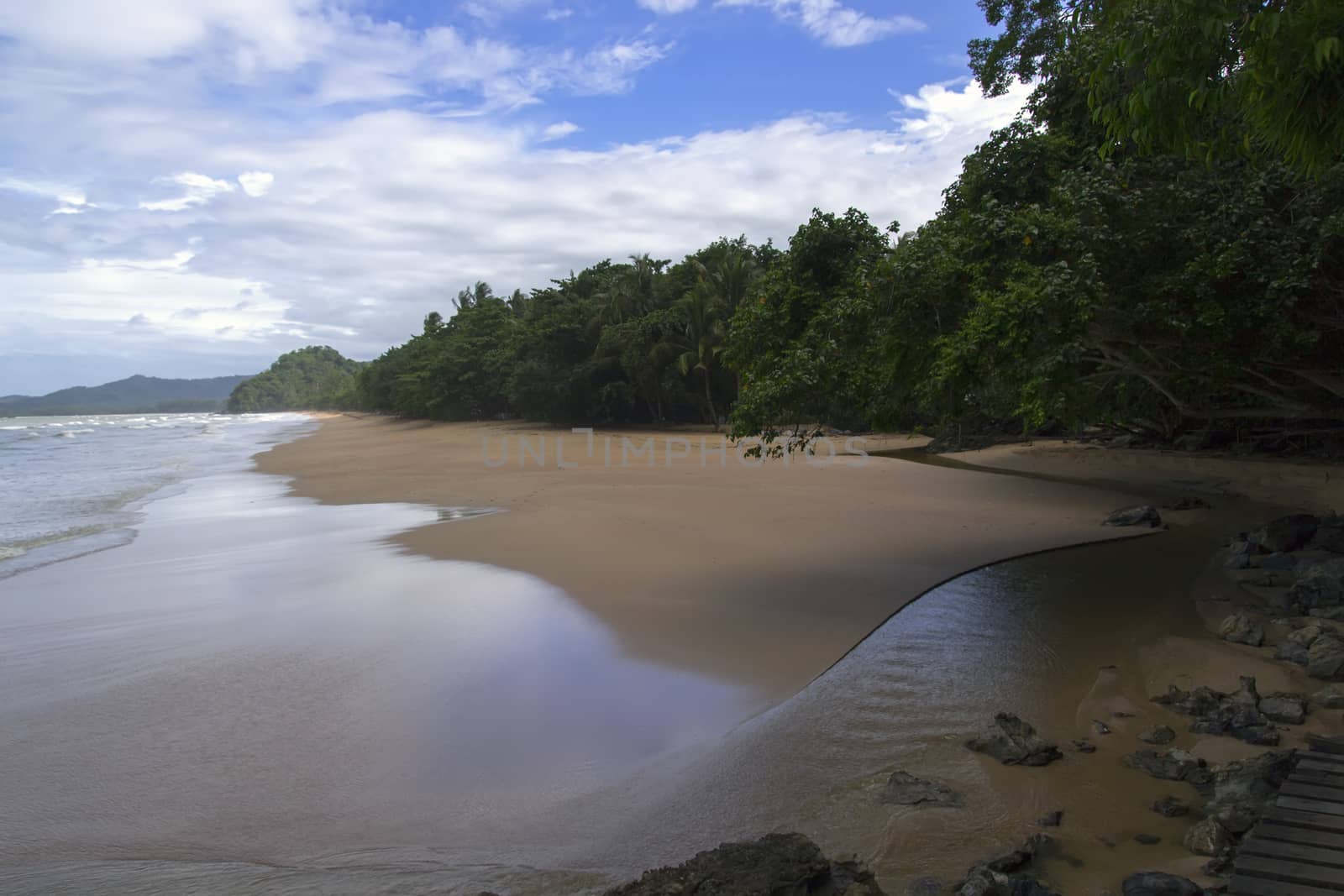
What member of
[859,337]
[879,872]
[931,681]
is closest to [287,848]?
[879,872]

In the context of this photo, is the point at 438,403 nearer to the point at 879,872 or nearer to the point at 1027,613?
the point at 1027,613

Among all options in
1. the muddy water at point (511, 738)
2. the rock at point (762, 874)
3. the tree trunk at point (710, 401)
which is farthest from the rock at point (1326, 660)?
the tree trunk at point (710, 401)

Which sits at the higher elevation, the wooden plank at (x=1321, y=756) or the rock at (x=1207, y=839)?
the wooden plank at (x=1321, y=756)

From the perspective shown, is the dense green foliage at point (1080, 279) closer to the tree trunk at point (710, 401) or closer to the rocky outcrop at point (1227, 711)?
the rocky outcrop at point (1227, 711)

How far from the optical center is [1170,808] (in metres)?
3.98

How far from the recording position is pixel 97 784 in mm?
4582

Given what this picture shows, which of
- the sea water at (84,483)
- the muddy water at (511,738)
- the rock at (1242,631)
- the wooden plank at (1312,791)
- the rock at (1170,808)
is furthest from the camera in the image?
the sea water at (84,483)

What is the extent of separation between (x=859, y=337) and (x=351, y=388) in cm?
9616

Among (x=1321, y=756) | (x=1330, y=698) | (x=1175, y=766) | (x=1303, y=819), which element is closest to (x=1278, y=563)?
(x=1330, y=698)

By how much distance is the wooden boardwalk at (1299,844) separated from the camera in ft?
9.66

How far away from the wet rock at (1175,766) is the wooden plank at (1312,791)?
576 mm

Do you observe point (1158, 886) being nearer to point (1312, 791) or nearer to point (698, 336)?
point (1312, 791)

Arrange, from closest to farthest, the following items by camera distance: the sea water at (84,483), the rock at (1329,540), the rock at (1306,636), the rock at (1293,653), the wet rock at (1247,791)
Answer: the wet rock at (1247,791) → the rock at (1293,653) → the rock at (1306,636) → the rock at (1329,540) → the sea water at (84,483)

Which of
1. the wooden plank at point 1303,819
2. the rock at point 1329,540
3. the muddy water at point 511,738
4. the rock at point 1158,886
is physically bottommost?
the muddy water at point 511,738
